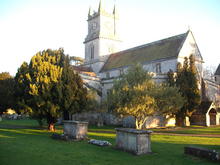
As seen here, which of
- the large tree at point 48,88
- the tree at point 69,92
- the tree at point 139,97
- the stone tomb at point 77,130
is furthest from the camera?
the tree at point 69,92

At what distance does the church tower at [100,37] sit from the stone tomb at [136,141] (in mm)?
36508

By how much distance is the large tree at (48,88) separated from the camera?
2114cm

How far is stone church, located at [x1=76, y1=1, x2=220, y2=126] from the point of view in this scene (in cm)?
3328

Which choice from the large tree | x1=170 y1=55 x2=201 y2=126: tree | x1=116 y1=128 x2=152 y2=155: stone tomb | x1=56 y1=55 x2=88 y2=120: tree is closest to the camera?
x1=116 y1=128 x2=152 y2=155: stone tomb

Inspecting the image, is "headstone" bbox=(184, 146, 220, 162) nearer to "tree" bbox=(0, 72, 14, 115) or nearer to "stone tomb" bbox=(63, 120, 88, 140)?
"stone tomb" bbox=(63, 120, 88, 140)

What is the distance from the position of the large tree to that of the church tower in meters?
26.5

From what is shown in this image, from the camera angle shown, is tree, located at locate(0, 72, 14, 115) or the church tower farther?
the church tower

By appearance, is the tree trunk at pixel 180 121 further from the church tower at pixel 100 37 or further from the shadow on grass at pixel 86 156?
the church tower at pixel 100 37

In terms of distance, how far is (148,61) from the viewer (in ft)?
119

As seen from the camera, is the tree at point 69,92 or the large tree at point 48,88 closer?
the large tree at point 48,88

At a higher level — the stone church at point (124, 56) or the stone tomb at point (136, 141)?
the stone church at point (124, 56)

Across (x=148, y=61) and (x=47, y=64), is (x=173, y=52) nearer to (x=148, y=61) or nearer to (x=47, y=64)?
(x=148, y=61)

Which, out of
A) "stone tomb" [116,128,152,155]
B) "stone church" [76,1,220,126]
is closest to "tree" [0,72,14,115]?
"stone church" [76,1,220,126]

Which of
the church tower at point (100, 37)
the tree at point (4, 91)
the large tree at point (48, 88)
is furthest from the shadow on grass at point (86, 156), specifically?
the church tower at point (100, 37)
